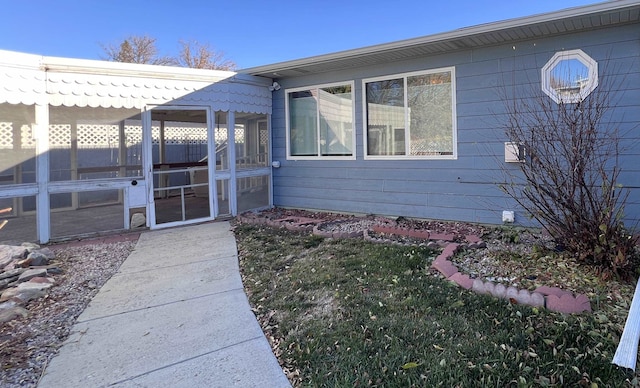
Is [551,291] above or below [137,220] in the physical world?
below

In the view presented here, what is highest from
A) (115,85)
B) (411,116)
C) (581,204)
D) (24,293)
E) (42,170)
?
(115,85)

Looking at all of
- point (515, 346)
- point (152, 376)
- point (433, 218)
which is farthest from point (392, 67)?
point (152, 376)

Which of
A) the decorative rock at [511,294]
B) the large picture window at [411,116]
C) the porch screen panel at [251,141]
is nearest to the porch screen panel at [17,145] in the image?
the porch screen panel at [251,141]

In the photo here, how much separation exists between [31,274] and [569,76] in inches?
252

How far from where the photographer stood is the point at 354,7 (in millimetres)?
13203

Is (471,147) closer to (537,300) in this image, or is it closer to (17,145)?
(537,300)

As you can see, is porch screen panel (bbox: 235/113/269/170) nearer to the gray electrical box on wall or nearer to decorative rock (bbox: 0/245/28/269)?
decorative rock (bbox: 0/245/28/269)

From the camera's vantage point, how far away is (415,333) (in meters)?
2.59

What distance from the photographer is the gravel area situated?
7.87 ft

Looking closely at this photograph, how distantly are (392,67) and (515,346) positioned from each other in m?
4.84

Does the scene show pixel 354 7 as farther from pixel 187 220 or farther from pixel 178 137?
pixel 187 220

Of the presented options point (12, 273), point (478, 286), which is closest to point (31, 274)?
point (12, 273)

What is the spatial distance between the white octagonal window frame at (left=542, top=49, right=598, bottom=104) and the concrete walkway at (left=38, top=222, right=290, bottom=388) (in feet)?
14.5

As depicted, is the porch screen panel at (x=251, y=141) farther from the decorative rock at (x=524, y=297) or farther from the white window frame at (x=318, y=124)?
the decorative rock at (x=524, y=297)
